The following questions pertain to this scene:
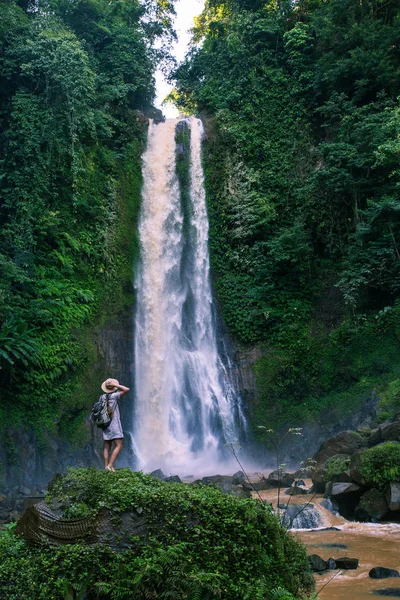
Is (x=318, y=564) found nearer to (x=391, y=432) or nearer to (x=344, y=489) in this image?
(x=344, y=489)

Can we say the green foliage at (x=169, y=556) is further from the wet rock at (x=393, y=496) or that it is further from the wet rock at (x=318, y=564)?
the wet rock at (x=393, y=496)

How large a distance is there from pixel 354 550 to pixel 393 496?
1646 millimetres

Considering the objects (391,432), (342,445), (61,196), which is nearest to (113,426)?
(391,432)

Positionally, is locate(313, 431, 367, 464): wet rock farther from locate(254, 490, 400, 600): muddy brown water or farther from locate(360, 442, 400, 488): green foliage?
locate(360, 442, 400, 488): green foliage

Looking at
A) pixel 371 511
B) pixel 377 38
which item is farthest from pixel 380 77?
pixel 371 511

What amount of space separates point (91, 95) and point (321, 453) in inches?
547

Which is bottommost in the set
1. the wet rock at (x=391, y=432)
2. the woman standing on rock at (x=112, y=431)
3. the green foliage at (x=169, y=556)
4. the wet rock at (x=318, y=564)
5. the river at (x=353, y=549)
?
the river at (x=353, y=549)

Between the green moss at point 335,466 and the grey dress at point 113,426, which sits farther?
the green moss at point 335,466

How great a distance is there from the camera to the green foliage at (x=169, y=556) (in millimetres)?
3795

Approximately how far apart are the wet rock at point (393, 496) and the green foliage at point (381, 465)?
0.40 feet

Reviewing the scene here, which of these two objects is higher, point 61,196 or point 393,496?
point 61,196

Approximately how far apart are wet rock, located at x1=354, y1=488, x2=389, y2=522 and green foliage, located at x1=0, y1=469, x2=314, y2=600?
4716 mm

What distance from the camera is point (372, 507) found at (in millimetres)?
8930

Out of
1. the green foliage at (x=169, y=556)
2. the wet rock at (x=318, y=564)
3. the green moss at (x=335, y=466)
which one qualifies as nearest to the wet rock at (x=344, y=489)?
the green moss at (x=335, y=466)
